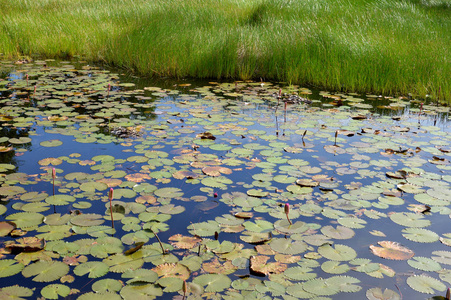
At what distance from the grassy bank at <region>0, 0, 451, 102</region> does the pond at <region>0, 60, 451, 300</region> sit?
41.0 inches

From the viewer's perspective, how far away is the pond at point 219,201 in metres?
1.62

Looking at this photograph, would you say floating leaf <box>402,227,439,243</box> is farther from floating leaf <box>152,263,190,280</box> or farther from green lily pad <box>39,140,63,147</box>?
green lily pad <box>39,140,63,147</box>

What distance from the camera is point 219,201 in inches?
88.4

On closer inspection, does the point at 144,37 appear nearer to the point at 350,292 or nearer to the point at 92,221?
the point at 92,221

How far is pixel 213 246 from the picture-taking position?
183 cm

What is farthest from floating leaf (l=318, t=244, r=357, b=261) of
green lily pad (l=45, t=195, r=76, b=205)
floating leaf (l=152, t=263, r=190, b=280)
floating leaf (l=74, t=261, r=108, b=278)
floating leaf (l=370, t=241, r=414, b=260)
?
green lily pad (l=45, t=195, r=76, b=205)

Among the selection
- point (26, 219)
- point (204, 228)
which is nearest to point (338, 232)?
point (204, 228)

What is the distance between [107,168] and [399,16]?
6259 millimetres

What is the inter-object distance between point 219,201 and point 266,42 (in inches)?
158

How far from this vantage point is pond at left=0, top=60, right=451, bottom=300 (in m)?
1.62

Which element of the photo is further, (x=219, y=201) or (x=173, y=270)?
(x=219, y=201)

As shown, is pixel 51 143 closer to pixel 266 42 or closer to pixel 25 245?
pixel 25 245

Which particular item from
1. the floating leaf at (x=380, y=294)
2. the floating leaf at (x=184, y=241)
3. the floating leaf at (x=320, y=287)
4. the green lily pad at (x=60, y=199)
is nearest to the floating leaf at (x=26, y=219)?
the green lily pad at (x=60, y=199)

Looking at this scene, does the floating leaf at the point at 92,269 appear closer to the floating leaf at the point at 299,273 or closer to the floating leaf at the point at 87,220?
the floating leaf at the point at 87,220
